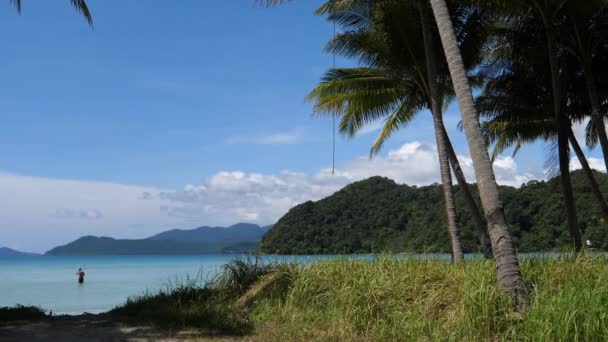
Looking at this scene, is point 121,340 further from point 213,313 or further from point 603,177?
point 603,177

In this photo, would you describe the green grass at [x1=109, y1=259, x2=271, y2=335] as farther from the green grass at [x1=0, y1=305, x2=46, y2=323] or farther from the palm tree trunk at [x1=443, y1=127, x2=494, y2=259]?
the palm tree trunk at [x1=443, y1=127, x2=494, y2=259]

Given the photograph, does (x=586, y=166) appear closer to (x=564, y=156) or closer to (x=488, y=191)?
(x=564, y=156)

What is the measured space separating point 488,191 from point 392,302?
2.17 metres

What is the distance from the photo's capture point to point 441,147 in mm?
13773

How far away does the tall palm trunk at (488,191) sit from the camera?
7.24 metres

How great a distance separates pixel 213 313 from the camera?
10039mm

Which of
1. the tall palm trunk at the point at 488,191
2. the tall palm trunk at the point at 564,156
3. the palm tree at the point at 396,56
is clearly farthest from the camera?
the tall palm trunk at the point at 564,156

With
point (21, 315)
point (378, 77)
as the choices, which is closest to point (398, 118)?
point (378, 77)

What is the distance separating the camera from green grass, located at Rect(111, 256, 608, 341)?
21.6ft

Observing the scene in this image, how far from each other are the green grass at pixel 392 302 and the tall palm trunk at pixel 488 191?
0.69ft

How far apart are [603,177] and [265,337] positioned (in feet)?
98.0

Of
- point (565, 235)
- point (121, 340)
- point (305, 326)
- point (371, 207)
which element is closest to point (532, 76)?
point (565, 235)

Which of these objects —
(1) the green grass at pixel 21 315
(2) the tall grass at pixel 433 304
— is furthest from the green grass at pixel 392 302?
(1) the green grass at pixel 21 315

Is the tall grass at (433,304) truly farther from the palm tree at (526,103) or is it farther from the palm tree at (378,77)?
the palm tree at (526,103)
